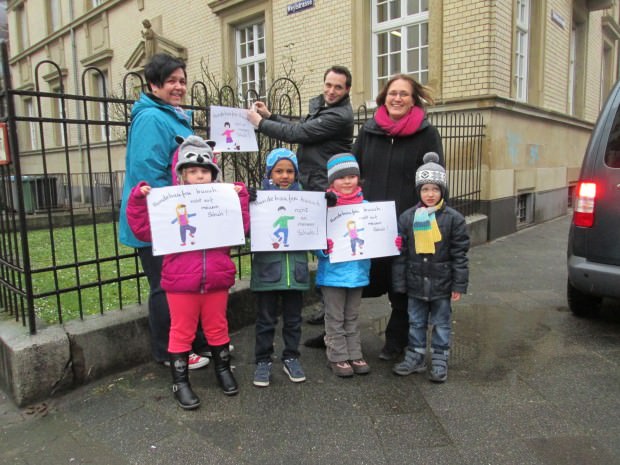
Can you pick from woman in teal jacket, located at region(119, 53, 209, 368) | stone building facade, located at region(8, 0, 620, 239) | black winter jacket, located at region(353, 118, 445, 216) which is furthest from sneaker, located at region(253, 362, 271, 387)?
stone building facade, located at region(8, 0, 620, 239)

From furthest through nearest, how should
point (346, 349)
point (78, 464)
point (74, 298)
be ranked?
point (74, 298) < point (346, 349) < point (78, 464)

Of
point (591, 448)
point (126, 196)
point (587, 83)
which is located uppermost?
point (587, 83)

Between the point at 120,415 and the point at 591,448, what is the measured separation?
2.50 metres

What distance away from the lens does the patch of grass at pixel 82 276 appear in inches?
132

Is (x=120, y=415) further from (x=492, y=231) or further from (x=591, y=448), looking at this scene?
(x=492, y=231)

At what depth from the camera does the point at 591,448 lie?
2398 mm

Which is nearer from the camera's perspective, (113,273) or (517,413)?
(517,413)

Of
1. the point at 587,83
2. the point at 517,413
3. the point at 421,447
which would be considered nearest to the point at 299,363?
the point at 421,447

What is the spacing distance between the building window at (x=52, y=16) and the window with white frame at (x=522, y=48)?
1837 cm

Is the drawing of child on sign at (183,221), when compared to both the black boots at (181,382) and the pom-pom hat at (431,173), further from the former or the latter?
the pom-pom hat at (431,173)

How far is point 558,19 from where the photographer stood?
1054cm

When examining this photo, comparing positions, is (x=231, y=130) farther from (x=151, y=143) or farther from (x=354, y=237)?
(x=354, y=237)

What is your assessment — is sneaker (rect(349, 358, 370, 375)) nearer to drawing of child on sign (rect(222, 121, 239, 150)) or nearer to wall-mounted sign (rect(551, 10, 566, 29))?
drawing of child on sign (rect(222, 121, 239, 150))

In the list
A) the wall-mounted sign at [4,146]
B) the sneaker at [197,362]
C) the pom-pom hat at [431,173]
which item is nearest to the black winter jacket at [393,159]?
the pom-pom hat at [431,173]
